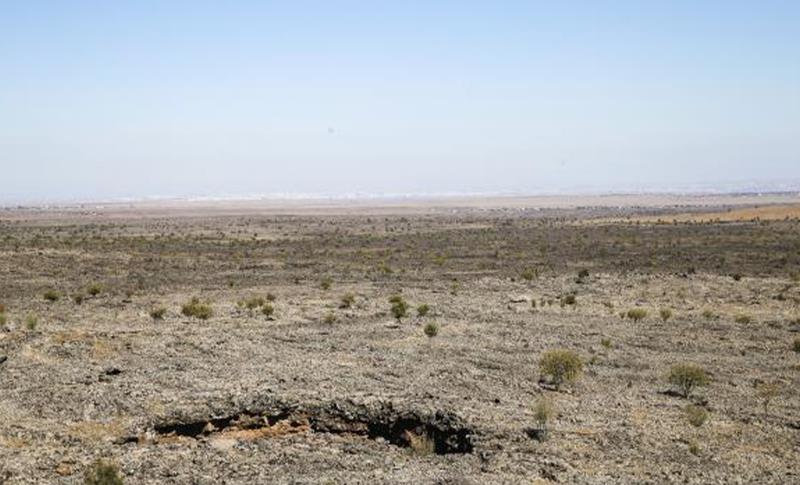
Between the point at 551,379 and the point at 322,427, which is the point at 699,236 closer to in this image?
the point at 551,379

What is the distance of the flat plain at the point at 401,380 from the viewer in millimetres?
12938

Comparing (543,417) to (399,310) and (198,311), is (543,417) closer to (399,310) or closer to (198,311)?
(399,310)

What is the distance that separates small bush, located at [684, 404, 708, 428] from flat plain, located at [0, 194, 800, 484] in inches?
2.4

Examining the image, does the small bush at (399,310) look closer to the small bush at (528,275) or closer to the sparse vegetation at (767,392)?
the sparse vegetation at (767,392)

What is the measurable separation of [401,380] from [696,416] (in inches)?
255

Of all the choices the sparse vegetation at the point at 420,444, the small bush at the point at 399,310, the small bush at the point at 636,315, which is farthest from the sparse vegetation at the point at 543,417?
the small bush at the point at 636,315

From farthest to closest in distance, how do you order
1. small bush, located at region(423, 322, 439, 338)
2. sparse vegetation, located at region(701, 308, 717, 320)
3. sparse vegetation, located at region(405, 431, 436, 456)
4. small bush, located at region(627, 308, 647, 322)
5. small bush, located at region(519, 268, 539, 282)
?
small bush, located at region(519, 268, 539, 282) → sparse vegetation, located at region(701, 308, 717, 320) → small bush, located at region(627, 308, 647, 322) → small bush, located at region(423, 322, 439, 338) → sparse vegetation, located at region(405, 431, 436, 456)

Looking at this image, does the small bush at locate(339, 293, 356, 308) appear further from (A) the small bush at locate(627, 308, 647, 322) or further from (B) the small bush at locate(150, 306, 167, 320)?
(A) the small bush at locate(627, 308, 647, 322)

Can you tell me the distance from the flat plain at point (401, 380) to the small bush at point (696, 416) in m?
0.06

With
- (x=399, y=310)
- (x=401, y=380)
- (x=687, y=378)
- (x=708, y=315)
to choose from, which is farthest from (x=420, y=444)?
(x=708, y=315)

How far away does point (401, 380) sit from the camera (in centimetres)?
1831

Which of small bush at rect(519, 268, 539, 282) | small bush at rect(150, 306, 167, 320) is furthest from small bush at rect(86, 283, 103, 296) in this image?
small bush at rect(519, 268, 539, 282)

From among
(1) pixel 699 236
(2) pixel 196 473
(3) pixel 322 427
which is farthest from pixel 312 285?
(1) pixel 699 236

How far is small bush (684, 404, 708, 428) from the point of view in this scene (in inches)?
601
